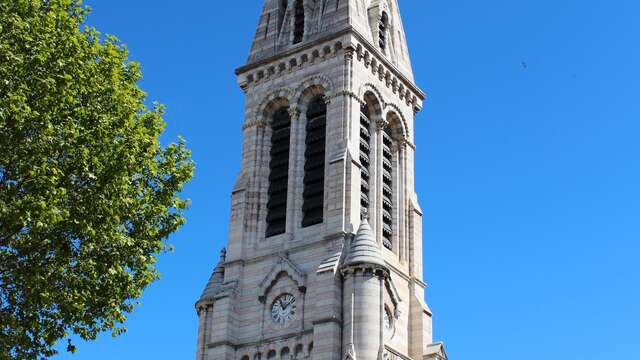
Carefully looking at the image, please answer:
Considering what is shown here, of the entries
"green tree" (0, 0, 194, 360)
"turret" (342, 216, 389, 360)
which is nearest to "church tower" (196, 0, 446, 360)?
"turret" (342, 216, 389, 360)

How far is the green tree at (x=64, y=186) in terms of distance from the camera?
2900 cm

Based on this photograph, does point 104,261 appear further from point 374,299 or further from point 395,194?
point 395,194

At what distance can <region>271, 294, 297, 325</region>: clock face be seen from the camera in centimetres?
5297

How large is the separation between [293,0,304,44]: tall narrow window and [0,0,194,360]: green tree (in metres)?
30.1

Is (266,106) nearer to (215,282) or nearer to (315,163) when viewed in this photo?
(315,163)

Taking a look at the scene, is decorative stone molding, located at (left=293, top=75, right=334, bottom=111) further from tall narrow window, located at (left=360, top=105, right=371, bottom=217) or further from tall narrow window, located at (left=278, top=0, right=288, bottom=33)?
tall narrow window, located at (left=278, top=0, right=288, bottom=33)

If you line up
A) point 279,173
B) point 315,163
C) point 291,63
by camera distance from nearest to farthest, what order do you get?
point 315,163, point 279,173, point 291,63

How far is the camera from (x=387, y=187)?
193ft

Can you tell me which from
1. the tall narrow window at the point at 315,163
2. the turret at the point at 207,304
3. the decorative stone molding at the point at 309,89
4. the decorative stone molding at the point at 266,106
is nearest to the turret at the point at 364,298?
the tall narrow window at the point at 315,163

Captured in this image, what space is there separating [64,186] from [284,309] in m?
24.9

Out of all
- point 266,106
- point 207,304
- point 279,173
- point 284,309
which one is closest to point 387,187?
point 279,173

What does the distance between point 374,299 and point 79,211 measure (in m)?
23.0

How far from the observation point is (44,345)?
30047 millimetres

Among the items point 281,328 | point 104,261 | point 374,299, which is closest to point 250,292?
point 281,328
